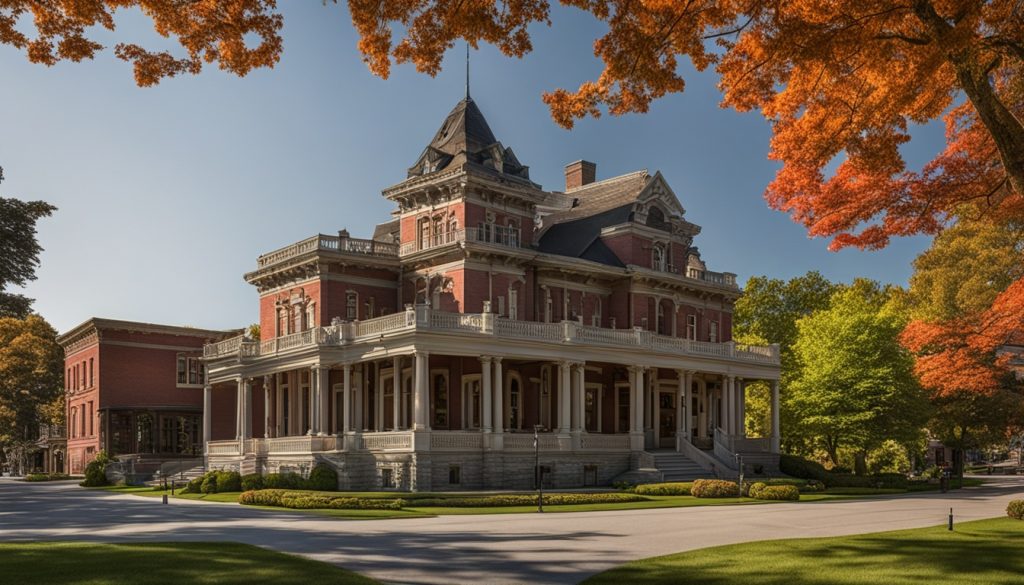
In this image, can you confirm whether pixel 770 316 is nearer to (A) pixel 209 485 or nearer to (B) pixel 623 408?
(B) pixel 623 408

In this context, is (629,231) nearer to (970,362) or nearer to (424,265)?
(424,265)

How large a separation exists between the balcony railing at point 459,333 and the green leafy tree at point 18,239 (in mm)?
11167

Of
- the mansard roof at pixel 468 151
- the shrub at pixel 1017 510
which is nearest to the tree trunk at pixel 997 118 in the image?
the shrub at pixel 1017 510

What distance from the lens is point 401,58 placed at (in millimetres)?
16281

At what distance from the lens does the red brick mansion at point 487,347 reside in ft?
136

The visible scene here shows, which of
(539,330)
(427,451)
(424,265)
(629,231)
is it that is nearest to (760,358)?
(629,231)

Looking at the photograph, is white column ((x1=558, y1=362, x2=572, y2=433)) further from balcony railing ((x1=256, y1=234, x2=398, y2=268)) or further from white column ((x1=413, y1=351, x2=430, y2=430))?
balcony railing ((x1=256, y1=234, x2=398, y2=268))

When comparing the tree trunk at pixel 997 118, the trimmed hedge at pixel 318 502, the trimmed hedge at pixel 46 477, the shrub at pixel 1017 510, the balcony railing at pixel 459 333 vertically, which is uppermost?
the tree trunk at pixel 997 118

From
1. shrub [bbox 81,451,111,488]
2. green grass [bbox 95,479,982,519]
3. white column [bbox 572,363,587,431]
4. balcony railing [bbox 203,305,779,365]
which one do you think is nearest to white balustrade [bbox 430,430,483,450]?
green grass [bbox 95,479,982,519]

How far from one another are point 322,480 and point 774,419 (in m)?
27.4

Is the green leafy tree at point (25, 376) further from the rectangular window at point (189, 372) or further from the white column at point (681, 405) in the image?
the white column at point (681, 405)

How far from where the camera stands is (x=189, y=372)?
226ft

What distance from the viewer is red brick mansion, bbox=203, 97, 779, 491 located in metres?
41.4

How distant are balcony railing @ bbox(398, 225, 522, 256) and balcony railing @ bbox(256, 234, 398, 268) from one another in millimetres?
972
